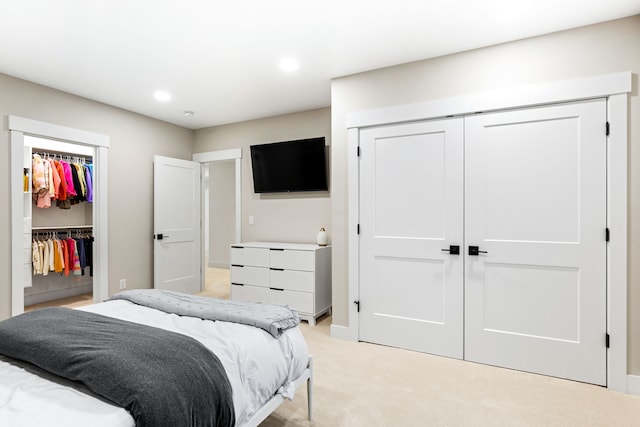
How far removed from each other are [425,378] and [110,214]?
3770 millimetres

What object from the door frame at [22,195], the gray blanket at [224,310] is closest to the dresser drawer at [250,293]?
the door frame at [22,195]

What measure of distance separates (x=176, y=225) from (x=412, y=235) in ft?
10.9

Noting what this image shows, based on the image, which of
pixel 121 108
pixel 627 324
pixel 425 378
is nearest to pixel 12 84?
pixel 121 108

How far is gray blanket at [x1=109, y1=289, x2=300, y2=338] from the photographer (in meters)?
1.74

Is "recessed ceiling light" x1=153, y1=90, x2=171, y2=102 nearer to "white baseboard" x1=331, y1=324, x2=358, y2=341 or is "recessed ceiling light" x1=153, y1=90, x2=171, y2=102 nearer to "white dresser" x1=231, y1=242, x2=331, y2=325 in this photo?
"white dresser" x1=231, y1=242, x2=331, y2=325

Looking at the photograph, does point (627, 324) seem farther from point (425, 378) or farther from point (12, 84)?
point (12, 84)

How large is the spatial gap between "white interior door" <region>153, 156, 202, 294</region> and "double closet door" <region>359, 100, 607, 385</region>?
2.84m

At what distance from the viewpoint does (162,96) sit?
3631 millimetres

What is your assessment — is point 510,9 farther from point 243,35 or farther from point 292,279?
point 292,279

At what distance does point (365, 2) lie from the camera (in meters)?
2.06

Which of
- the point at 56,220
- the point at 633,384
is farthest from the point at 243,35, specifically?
the point at 56,220

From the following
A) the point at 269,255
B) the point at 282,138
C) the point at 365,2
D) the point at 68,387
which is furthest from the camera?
the point at 282,138

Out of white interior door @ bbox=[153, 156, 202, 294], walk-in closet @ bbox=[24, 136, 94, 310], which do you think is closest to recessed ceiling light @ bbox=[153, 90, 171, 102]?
white interior door @ bbox=[153, 156, 202, 294]

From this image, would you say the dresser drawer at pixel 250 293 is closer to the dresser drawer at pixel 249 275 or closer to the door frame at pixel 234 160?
the dresser drawer at pixel 249 275
